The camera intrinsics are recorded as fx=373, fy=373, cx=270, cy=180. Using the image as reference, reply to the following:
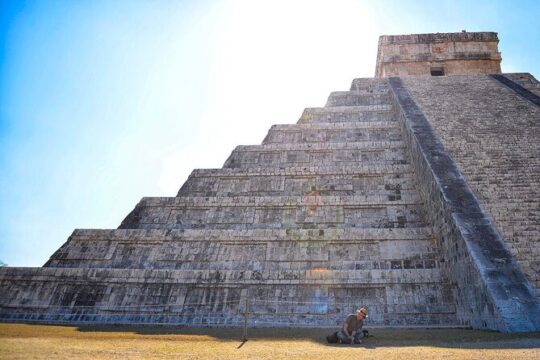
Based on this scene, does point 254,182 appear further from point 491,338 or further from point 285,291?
point 491,338

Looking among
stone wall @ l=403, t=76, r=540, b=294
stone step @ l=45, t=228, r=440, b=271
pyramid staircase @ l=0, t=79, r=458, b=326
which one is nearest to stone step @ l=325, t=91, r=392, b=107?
stone wall @ l=403, t=76, r=540, b=294

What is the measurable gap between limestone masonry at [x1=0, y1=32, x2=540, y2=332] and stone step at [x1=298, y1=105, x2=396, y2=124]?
135 centimetres

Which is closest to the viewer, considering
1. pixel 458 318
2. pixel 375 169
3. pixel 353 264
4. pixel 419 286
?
pixel 458 318

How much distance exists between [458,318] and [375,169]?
4777mm

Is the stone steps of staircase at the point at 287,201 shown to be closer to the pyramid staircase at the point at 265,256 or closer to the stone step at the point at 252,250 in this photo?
the pyramid staircase at the point at 265,256

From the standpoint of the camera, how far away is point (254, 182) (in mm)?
11109

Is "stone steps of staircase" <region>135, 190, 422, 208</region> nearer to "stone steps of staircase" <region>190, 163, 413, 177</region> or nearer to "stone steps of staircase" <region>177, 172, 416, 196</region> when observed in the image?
"stone steps of staircase" <region>177, 172, 416, 196</region>

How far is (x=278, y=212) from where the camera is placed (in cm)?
1002

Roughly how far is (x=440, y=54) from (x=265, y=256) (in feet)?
52.8

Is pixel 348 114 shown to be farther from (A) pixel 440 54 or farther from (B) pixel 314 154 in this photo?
(A) pixel 440 54

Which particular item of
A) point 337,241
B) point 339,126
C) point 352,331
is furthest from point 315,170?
point 352,331

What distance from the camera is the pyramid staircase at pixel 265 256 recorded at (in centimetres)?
762

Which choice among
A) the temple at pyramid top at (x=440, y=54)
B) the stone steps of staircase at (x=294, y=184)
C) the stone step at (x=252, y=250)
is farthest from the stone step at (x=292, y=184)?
the temple at pyramid top at (x=440, y=54)

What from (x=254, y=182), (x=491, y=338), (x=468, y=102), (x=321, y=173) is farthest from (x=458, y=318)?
(x=468, y=102)
